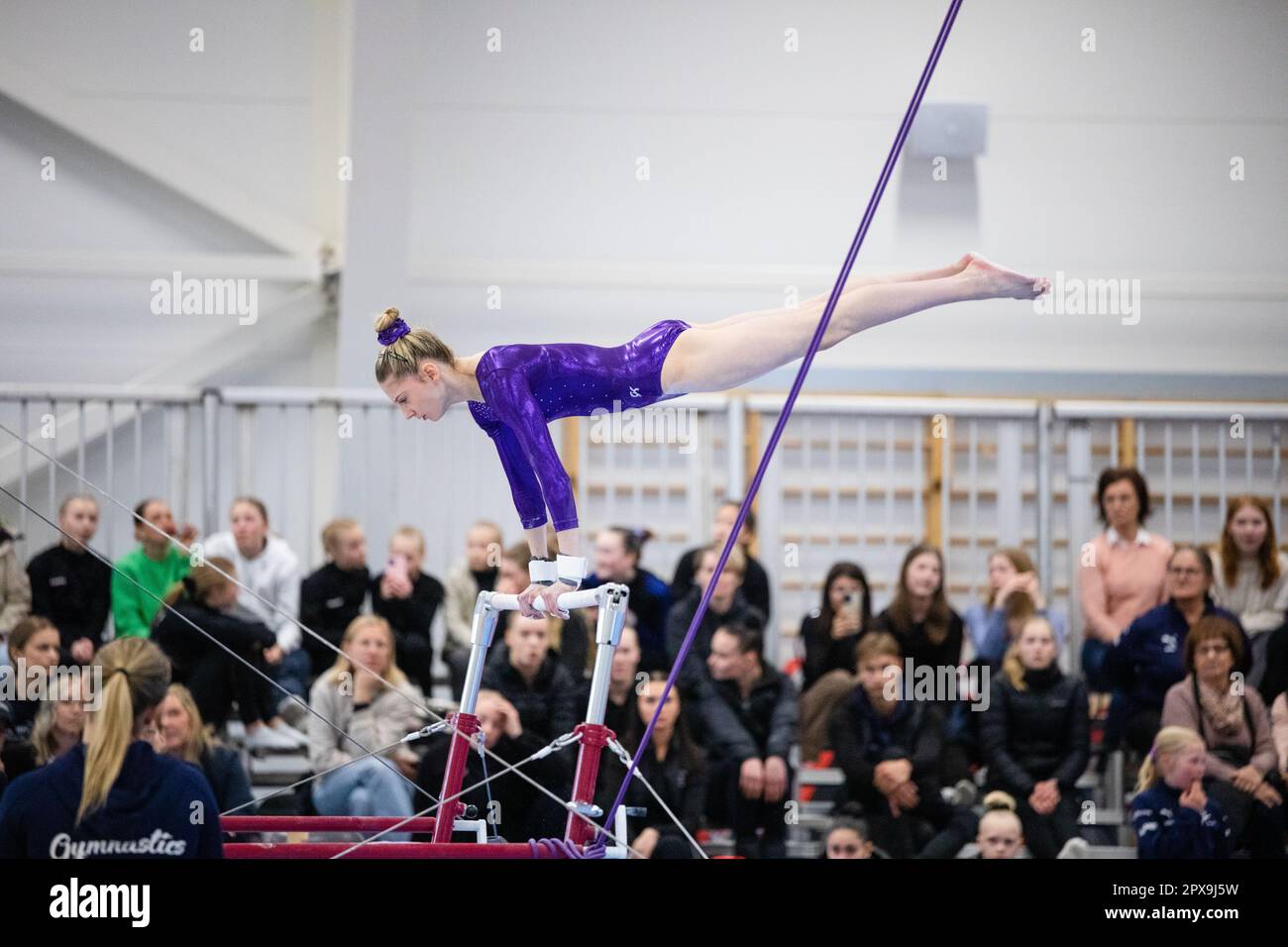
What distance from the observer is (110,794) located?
3.62 meters

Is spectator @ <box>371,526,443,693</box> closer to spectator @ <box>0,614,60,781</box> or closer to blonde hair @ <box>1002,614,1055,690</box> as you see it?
spectator @ <box>0,614,60,781</box>

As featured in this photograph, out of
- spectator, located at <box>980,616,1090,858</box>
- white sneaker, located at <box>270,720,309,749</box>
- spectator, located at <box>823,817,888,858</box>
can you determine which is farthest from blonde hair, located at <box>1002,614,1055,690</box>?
white sneaker, located at <box>270,720,309,749</box>

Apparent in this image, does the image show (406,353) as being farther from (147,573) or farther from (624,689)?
(147,573)

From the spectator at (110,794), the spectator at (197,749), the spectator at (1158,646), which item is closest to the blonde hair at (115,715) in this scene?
the spectator at (110,794)

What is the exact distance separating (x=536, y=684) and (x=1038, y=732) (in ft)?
5.43

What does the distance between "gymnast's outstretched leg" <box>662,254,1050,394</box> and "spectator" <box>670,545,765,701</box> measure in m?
1.84

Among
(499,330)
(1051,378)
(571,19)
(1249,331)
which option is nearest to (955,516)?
(1051,378)

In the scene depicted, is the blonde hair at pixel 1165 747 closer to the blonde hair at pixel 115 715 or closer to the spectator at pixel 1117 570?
the spectator at pixel 1117 570

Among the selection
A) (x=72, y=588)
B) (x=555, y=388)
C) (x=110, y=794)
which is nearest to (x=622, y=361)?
(x=555, y=388)

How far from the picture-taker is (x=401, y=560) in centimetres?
523

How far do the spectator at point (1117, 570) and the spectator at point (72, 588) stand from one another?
3318 millimetres

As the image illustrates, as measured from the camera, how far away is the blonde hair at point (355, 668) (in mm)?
4883

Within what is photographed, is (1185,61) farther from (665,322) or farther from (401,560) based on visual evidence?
(665,322)
